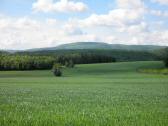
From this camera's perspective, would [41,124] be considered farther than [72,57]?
No

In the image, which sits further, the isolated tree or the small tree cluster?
the small tree cluster

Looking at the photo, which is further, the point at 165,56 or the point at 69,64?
the point at 69,64

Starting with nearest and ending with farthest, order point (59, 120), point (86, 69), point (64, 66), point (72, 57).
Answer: point (59, 120), point (86, 69), point (64, 66), point (72, 57)

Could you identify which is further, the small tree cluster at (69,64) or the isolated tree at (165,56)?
the small tree cluster at (69,64)

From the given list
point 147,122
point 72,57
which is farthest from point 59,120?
point 72,57

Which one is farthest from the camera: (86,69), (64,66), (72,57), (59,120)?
(72,57)

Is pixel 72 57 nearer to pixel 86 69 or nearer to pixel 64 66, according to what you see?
pixel 64 66

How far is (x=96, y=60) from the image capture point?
176125 mm

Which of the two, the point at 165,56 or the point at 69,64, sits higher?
the point at 165,56

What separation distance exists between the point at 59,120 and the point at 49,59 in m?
130

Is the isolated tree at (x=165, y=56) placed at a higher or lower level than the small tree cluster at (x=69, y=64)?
higher

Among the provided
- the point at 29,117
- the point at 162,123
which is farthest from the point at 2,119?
the point at 162,123

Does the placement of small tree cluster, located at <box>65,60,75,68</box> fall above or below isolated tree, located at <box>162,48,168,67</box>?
below

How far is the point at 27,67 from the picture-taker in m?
133
